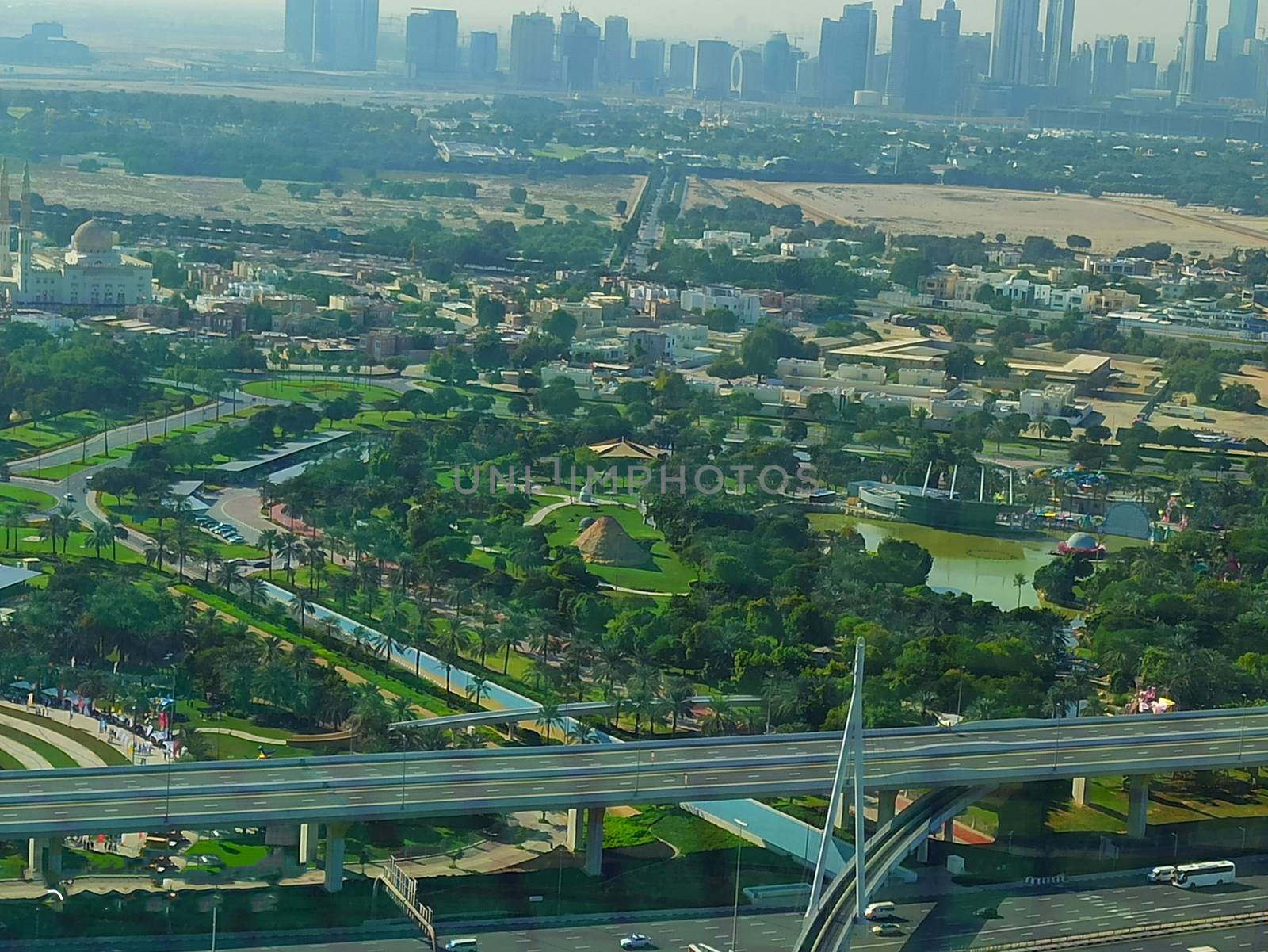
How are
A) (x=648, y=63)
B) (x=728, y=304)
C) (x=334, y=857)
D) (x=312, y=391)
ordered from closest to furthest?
(x=334, y=857)
(x=312, y=391)
(x=728, y=304)
(x=648, y=63)

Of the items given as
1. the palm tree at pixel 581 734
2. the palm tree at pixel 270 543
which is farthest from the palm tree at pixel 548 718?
the palm tree at pixel 270 543

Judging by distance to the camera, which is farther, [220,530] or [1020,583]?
[220,530]

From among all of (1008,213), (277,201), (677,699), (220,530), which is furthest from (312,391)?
(1008,213)

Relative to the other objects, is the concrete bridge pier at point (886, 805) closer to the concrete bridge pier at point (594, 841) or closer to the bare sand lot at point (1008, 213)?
the concrete bridge pier at point (594, 841)

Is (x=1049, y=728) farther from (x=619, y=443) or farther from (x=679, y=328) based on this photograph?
(x=679, y=328)

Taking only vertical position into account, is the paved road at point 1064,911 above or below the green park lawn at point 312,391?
above

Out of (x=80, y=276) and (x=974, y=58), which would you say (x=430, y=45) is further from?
(x=80, y=276)

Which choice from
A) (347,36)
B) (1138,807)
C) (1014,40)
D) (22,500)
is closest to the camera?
(1138,807)
